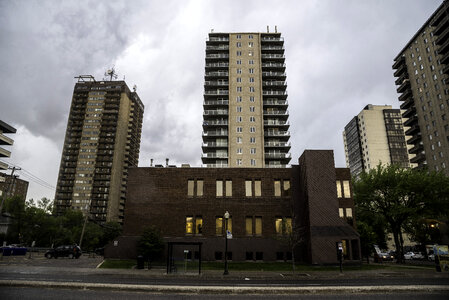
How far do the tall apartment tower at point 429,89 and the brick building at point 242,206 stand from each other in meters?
50.5

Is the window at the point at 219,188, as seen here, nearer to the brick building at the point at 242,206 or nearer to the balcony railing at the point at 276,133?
the brick building at the point at 242,206

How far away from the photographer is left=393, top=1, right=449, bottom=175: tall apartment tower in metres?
68.7

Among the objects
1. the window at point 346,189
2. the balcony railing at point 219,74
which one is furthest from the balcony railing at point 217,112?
the window at point 346,189

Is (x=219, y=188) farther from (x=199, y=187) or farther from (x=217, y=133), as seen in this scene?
(x=217, y=133)

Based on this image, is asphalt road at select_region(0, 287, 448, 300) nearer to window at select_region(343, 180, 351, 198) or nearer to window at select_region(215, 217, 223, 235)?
window at select_region(215, 217, 223, 235)

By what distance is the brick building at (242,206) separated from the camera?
32.4 metres

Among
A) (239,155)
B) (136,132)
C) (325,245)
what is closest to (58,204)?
(136,132)

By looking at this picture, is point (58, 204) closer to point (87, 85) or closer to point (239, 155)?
point (87, 85)

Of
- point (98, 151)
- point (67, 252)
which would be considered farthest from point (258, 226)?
point (98, 151)

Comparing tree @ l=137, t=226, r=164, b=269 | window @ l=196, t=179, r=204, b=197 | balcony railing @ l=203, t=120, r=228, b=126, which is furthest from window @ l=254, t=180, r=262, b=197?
balcony railing @ l=203, t=120, r=228, b=126

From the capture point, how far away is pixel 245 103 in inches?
2719

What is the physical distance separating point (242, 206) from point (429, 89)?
68.8 metres

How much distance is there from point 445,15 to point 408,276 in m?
76.3

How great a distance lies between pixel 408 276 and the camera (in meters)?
22.4
